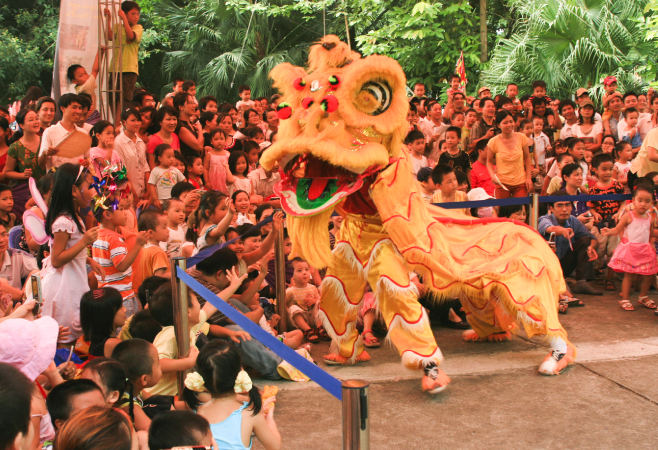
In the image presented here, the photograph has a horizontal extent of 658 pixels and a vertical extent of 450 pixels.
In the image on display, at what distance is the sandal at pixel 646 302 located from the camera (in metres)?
5.39

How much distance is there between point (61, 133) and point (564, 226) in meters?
4.65

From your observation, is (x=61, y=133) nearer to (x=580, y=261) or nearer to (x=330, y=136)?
(x=330, y=136)

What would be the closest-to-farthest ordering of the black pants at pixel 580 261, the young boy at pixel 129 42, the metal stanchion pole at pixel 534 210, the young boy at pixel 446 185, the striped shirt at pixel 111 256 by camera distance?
1. the striped shirt at pixel 111 256
2. the metal stanchion pole at pixel 534 210
3. the young boy at pixel 446 185
4. the black pants at pixel 580 261
5. the young boy at pixel 129 42

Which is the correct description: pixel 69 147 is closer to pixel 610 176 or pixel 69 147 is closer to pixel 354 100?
pixel 354 100

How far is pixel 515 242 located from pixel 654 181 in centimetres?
266

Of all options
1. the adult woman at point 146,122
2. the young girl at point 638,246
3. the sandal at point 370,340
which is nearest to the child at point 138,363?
the sandal at point 370,340

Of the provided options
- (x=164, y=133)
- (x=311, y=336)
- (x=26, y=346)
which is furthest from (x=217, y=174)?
(x=26, y=346)

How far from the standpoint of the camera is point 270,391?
9.04 feet

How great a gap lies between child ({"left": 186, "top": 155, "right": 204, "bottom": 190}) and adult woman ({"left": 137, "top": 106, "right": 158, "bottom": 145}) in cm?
60

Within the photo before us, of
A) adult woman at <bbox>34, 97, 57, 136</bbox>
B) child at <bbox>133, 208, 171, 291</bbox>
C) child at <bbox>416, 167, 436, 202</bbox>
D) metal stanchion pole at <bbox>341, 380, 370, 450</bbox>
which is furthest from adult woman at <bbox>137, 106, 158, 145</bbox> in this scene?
metal stanchion pole at <bbox>341, 380, 370, 450</bbox>

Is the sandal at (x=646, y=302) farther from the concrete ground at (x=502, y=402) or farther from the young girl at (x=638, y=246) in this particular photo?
the concrete ground at (x=502, y=402)

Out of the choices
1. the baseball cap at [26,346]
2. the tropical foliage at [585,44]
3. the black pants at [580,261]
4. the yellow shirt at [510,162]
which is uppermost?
the tropical foliage at [585,44]

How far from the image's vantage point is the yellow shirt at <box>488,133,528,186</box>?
6910 millimetres

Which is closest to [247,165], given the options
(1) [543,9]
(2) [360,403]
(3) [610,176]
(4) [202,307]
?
(4) [202,307]
